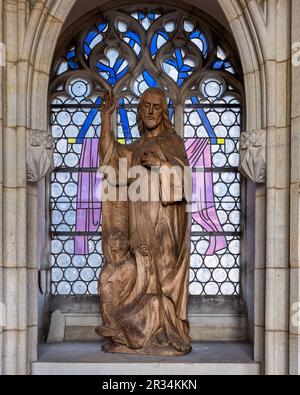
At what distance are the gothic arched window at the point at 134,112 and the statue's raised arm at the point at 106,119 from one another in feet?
3.60

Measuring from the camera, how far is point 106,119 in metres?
5.68

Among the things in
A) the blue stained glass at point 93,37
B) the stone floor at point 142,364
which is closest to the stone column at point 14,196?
the stone floor at point 142,364

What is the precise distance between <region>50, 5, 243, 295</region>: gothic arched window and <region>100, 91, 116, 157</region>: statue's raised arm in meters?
1.10

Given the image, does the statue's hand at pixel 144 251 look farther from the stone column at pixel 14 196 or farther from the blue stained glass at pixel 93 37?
the blue stained glass at pixel 93 37

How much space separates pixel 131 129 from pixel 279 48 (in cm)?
203

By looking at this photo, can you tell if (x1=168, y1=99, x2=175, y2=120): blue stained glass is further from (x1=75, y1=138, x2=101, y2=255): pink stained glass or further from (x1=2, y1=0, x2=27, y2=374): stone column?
(x1=2, y1=0, x2=27, y2=374): stone column

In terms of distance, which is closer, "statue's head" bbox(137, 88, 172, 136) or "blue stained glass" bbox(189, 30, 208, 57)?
"statue's head" bbox(137, 88, 172, 136)

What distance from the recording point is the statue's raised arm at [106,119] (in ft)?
18.6

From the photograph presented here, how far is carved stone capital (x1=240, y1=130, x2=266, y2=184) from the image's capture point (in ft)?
17.1

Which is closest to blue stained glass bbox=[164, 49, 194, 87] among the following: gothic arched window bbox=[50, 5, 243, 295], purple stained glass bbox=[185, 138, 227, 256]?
gothic arched window bbox=[50, 5, 243, 295]

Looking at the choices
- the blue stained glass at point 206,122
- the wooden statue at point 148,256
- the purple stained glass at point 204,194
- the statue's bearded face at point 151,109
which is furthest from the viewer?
the blue stained glass at point 206,122

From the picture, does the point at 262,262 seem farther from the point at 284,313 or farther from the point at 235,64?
the point at 235,64

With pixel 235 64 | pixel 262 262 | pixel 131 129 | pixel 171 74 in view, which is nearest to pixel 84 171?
pixel 131 129

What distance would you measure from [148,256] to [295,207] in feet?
4.09
